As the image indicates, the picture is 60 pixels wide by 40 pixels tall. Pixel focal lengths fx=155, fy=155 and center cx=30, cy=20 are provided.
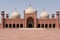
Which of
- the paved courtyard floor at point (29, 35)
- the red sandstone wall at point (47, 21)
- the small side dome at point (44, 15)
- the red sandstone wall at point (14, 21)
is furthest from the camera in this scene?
the small side dome at point (44, 15)

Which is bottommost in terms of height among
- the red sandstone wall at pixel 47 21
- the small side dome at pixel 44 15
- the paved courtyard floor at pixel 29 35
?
the paved courtyard floor at pixel 29 35

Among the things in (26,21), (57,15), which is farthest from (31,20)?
(57,15)

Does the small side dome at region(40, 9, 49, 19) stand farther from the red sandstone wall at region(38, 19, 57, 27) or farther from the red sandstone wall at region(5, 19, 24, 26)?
the red sandstone wall at region(5, 19, 24, 26)

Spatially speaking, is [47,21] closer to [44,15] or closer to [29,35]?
[44,15]

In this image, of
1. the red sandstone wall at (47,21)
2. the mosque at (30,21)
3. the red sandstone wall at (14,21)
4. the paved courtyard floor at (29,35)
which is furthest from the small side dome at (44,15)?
the paved courtyard floor at (29,35)

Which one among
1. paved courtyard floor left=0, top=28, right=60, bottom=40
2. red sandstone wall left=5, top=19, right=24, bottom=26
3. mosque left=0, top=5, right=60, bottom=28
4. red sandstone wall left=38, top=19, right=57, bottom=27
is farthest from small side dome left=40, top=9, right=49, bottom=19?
paved courtyard floor left=0, top=28, right=60, bottom=40

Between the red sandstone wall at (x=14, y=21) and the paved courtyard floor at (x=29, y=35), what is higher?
the red sandstone wall at (x=14, y=21)

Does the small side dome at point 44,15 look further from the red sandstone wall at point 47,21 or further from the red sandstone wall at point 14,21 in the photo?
the red sandstone wall at point 14,21

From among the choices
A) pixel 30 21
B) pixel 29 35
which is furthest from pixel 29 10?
pixel 29 35

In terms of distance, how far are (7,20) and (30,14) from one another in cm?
549

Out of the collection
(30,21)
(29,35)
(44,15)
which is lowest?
(29,35)

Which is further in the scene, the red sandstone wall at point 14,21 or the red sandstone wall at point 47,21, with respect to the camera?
the red sandstone wall at point 14,21

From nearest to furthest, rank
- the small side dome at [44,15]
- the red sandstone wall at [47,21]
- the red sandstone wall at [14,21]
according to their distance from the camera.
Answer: the red sandstone wall at [47,21]
the red sandstone wall at [14,21]
the small side dome at [44,15]

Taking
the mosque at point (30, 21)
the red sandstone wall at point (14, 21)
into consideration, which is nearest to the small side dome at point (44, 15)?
the mosque at point (30, 21)
